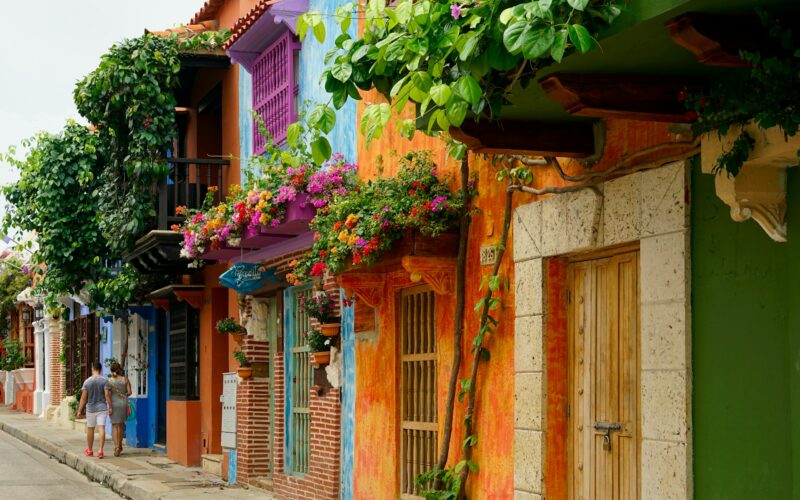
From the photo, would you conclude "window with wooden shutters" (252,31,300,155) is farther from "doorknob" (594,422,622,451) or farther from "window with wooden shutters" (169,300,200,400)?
"doorknob" (594,422,622,451)

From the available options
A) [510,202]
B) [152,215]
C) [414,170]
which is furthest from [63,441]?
[510,202]

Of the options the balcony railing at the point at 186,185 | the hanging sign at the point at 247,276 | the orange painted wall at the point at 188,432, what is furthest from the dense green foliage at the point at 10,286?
the hanging sign at the point at 247,276

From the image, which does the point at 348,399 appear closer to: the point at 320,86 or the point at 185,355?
the point at 320,86

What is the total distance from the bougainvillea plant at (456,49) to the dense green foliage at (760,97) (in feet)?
2.36

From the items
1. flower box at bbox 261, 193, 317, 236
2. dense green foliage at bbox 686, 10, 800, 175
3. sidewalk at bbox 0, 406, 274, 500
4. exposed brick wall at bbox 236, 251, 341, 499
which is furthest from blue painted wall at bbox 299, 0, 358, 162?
dense green foliage at bbox 686, 10, 800, 175

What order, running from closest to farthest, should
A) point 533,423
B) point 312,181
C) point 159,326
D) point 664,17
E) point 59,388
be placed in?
point 664,17 → point 533,423 → point 312,181 → point 159,326 → point 59,388

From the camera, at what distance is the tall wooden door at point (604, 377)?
298 inches

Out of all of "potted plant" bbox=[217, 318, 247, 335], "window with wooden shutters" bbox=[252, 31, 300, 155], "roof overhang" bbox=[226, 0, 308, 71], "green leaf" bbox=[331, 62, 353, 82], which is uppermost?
"roof overhang" bbox=[226, 0, 308, 71]

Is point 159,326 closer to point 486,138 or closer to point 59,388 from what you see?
point 59,388

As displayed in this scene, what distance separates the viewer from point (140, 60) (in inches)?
669

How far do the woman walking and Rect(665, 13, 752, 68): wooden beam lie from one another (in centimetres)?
1653

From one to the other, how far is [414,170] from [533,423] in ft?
9.62

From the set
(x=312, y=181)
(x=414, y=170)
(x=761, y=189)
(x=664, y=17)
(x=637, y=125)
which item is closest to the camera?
(x=664, y=17)

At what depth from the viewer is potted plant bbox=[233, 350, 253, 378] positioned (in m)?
15.6
